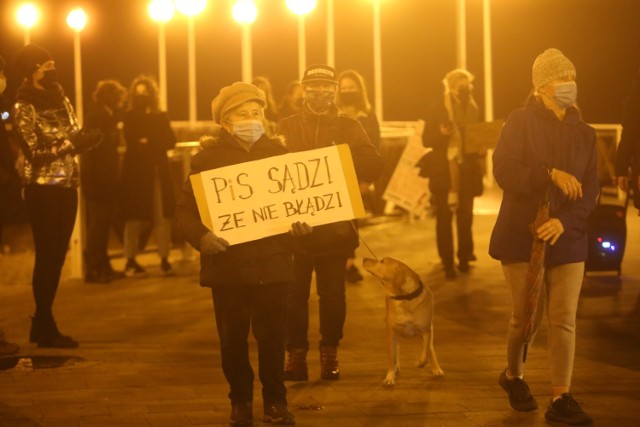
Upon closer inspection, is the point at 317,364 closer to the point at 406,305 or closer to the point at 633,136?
the point at 406,305

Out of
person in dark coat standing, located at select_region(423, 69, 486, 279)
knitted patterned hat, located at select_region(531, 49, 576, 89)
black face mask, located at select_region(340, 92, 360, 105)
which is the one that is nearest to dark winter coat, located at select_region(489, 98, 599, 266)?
knitted patterned hat, located at select_region(531, 49, 576, 89)

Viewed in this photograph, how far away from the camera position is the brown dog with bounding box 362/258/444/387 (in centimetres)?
827

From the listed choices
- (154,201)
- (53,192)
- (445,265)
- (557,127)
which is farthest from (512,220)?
(154,201)

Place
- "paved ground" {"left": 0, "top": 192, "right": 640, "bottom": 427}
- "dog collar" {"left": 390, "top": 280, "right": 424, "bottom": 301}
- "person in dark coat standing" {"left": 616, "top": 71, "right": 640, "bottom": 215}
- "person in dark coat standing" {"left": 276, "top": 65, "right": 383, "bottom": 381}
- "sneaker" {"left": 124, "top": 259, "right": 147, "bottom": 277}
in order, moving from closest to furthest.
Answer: "paved ground" {"left": 0, "top": 192, "right": 640, "bottom": 427} → "person in dark coat standing" {"left": 276, "top": 65, "right": 383, "bottom": 381} → "dog collar" {"left": 390, "top": 280, "right": 424, "bottom": 301} → "person in dark coat standing" {"left": 616, "top": 71, "right": 640, "bottom": 215} → "sneaker" {"left": 124, "top": 259, "right": 147, "bottom": 277}

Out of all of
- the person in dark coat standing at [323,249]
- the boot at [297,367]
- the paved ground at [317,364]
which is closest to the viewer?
the paved ground at [317,364]

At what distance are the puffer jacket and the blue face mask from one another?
148 inches

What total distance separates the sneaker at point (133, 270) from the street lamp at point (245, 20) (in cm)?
979

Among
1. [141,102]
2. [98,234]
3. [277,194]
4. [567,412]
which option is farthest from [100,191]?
[567,412]

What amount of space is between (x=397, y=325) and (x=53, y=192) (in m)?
2.72

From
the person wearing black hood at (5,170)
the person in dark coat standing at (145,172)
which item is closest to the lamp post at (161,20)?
the person in dark coat standing at (145,172)

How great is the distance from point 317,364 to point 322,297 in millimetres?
714

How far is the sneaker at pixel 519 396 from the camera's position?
7.19m

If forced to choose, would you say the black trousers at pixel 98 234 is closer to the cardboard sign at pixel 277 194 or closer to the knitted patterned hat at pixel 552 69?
the cardboard sign at pixel 277 194

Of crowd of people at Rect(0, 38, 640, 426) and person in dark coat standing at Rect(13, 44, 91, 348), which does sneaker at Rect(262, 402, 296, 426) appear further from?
person in dark coat standing at Rect(13, 44, 91, 348)
